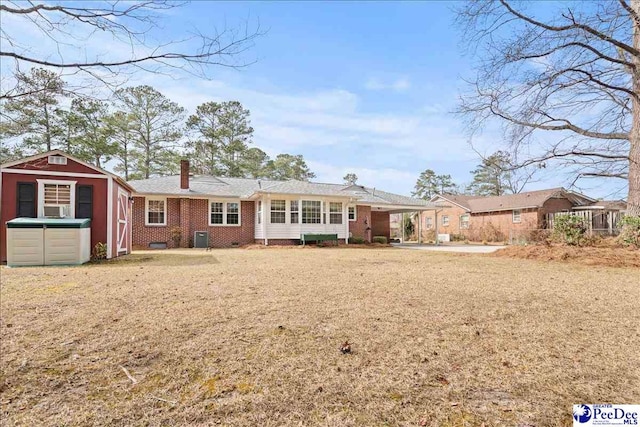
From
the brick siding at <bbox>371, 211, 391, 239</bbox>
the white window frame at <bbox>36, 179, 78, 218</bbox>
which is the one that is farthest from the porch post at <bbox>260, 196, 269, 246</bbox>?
the brick siding at <bbox>371, 211, 391, 239</bbox>

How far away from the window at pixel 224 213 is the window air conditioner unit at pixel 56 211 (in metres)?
7.98

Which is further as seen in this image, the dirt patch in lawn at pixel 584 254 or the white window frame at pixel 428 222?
the white window frame at pixel 428 222

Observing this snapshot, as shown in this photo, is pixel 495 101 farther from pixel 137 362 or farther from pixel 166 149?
pixel 166 149

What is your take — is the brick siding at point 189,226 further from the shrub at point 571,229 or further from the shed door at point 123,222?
the shrub at point 571,229

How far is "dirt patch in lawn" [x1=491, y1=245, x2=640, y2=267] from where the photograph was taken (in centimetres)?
951

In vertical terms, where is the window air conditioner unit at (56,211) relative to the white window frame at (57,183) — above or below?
below

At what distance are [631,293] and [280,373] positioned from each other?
625cm

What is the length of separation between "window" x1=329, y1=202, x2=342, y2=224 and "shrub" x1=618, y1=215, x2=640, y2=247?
11.9 metres

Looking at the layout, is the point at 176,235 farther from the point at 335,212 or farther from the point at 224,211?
the point at 335,212

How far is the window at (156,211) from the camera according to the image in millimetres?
17686

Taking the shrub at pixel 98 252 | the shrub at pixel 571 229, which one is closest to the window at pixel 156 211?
the shrub at pixel 98 252

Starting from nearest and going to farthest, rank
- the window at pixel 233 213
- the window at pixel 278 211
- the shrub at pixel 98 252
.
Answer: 1. the shrub at pixel 98 252
2. the window at pixel 278 211
3. the window at pixel 233 213

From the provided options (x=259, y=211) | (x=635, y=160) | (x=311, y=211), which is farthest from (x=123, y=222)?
(x=635, y=160)

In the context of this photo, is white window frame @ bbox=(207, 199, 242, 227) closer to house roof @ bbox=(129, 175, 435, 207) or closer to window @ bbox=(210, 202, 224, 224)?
window @ bbox=(210, 202, 224, 224)
